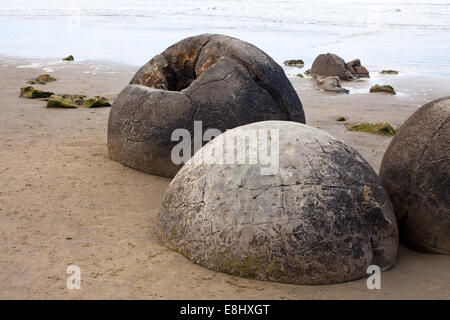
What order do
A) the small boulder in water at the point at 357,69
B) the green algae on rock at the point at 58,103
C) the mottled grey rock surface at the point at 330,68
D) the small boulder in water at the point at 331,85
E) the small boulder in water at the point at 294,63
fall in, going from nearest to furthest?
the green algae on rock at the point at 58,103 < the small boulder in water at the point at 331,85 < the mottled grey rock surface at the point at 330,68 < the small boulder in water at the point at 357,69 < the small boulder in water at the point at 294,63

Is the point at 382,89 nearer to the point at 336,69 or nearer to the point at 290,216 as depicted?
the point at 336,69

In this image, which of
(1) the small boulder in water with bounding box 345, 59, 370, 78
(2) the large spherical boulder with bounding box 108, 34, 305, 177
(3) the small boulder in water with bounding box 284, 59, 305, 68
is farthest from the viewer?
(3) the small boulder in water with bounding box 284, 59, 305, 68

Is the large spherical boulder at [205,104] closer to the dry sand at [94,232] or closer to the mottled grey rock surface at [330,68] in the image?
the dry sand at [94,232]

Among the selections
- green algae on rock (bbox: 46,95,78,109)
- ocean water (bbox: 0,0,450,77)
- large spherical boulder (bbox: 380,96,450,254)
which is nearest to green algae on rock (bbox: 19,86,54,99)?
green algae on rock (bbox: 46,95,78,109)

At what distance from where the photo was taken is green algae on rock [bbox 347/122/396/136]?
26.1 ft

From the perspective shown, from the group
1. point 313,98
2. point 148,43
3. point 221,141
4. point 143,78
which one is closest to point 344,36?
point 148,43

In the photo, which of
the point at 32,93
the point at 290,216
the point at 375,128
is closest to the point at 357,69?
the point at 375,128

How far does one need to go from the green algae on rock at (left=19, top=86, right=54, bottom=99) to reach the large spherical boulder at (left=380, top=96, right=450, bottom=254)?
23.5 feet

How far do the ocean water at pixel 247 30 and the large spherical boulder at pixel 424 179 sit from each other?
10.0m

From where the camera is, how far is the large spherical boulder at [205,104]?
5543mm

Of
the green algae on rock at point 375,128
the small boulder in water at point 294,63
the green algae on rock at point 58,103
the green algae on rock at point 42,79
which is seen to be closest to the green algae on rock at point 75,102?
the green algae on rock at point 58,103

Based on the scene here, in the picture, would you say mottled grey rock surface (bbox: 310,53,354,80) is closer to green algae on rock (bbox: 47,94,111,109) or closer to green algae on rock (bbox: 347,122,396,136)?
green algae on rock (bbox: 347,122,396,136)

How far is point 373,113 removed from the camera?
9508 millimetres
